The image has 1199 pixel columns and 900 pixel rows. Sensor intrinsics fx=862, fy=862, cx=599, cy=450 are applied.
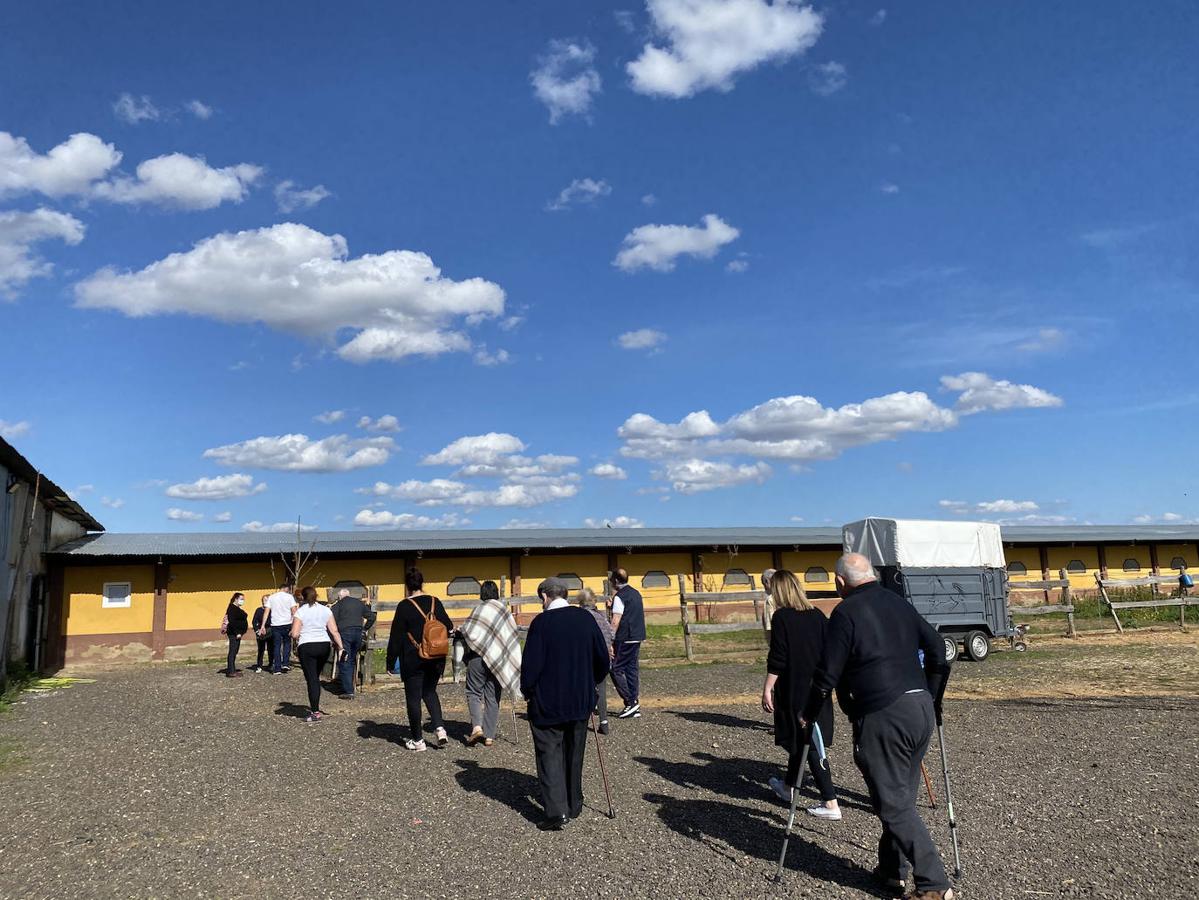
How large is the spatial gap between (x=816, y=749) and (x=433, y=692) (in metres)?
4.41

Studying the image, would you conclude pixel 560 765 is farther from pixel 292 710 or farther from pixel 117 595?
pixel 117 595

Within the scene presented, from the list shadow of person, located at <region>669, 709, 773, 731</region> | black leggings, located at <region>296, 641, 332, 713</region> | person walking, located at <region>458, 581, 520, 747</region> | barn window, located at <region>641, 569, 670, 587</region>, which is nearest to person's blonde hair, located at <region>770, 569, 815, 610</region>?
person walking, located at <region>458, 581, 520, 747</region>

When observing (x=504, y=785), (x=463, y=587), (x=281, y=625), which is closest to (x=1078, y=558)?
(x=463, y=587)

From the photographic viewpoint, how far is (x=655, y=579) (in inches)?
1151

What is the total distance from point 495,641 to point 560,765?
2794 millimetres

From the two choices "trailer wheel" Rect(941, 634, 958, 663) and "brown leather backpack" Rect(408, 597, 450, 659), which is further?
"trailer wheel" Rect(941, 634, 958, 663)

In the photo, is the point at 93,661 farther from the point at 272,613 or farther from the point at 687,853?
the point at 687,853

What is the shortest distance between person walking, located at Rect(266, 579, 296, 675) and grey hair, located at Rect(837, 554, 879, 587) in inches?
539

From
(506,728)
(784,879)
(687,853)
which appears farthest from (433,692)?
(784,879)

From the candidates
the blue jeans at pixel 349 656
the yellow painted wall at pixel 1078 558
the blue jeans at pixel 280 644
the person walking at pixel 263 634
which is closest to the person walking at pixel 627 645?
the blue jeans at pixel 349 656

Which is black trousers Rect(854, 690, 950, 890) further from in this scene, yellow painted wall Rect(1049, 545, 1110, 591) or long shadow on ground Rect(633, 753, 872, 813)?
yellow painted wall Rect(1049, 545, 1110, 591)

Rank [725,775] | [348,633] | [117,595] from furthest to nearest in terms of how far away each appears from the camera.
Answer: [117,595] < [348,633] < [725,775]

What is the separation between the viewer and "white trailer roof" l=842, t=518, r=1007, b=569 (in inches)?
716

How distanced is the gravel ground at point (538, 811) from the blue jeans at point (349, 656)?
2.40m
